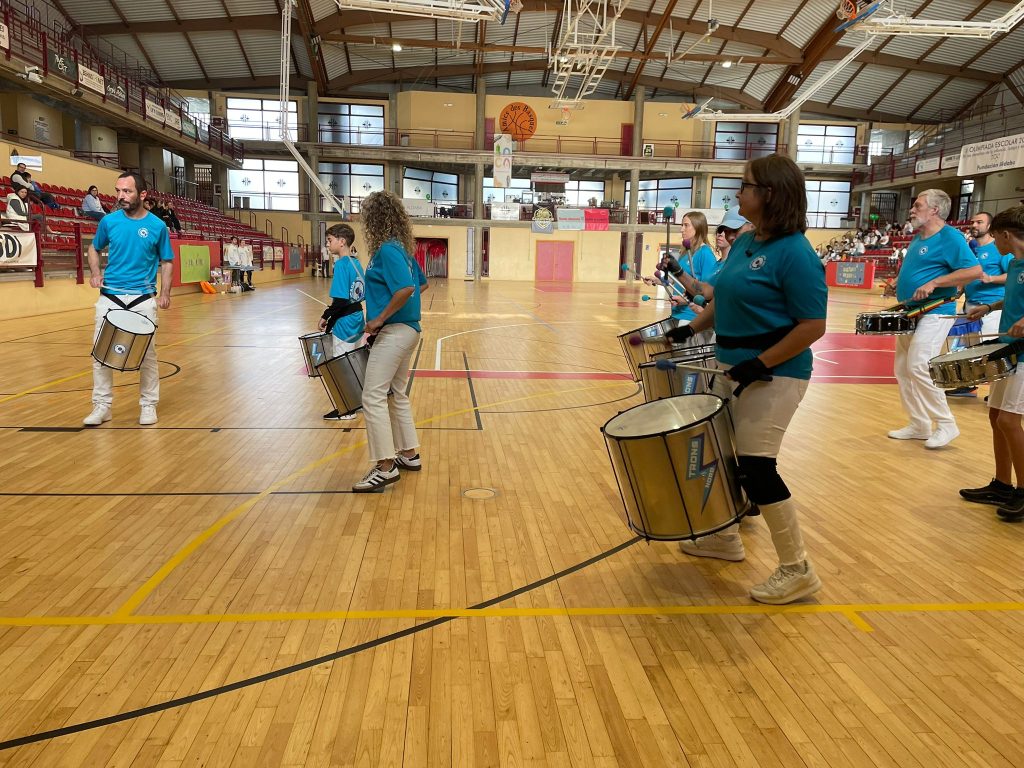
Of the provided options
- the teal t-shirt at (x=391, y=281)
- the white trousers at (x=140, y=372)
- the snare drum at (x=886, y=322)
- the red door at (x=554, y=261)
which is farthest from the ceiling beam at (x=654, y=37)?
the teal t-shirt at (x=391, y=281)

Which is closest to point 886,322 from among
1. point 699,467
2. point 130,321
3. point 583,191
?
point 699,467

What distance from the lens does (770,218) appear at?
279 cm

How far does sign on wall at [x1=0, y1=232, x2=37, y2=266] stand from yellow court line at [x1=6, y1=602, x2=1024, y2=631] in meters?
12.4

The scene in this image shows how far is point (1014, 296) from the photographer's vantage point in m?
4.06

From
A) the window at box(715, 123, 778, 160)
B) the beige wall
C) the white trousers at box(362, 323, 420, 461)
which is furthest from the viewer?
the window at box(715, 123, 778, 160)

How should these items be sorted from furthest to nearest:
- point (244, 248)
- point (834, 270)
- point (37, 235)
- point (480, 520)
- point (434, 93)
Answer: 1. point (434, 93)
2. point (834, 270)
3. point (244, 248)
4. point (37, 235)
5. point (480, 520)

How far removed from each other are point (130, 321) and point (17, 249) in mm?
9731

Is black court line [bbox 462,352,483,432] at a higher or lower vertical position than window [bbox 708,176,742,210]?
lower

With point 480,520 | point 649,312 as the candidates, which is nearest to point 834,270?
point 649,312

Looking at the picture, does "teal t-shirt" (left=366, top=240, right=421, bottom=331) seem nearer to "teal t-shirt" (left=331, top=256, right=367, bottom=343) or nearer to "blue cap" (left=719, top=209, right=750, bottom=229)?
"teal t-shirt" (left=331, top=256, right=367, bottom=343)

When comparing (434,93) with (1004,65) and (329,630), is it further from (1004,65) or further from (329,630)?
(329,630)

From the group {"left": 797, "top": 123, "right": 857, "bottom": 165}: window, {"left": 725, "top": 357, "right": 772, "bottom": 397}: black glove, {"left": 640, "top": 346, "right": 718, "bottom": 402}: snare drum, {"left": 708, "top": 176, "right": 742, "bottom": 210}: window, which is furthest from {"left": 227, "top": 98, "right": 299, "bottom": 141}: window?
{"left": 725, "top": 357, "right": 772, "bottom": 397}: black glove

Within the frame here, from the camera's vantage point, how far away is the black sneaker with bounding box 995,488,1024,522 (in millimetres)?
4191

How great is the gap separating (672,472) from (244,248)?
23.0 m
